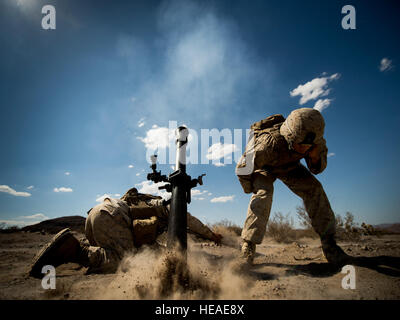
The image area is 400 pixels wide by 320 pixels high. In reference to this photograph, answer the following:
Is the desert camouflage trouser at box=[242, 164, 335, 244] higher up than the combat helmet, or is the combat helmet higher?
the combat helmet

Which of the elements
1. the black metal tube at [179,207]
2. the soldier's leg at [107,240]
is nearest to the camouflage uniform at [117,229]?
the soldier's leg at [107,240]

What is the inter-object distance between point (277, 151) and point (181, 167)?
151 cm

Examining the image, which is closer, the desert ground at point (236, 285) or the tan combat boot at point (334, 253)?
the desert ground at point (236, 285)

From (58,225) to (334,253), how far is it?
1360 centimetres

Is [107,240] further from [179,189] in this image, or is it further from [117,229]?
[179,189]

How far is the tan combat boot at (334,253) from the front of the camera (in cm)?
218

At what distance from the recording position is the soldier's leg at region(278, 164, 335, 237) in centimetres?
239

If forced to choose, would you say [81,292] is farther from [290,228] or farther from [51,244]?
[290,228]

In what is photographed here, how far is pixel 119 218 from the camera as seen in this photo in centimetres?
302

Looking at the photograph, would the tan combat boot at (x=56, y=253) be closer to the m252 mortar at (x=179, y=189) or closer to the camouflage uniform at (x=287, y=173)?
the m252 mortar at (x=179, y=189)

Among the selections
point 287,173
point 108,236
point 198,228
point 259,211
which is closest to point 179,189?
point 259,211

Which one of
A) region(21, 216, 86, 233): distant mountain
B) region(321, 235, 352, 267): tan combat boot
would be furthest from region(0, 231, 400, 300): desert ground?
region(21, 216, 86, 233): distant mountain

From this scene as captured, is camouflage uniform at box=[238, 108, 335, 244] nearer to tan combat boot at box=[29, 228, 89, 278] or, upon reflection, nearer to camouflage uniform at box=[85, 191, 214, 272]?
camouflage uniform at box=[85, 191, 214, 272]

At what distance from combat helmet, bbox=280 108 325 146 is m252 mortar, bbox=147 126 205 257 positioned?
157cm
